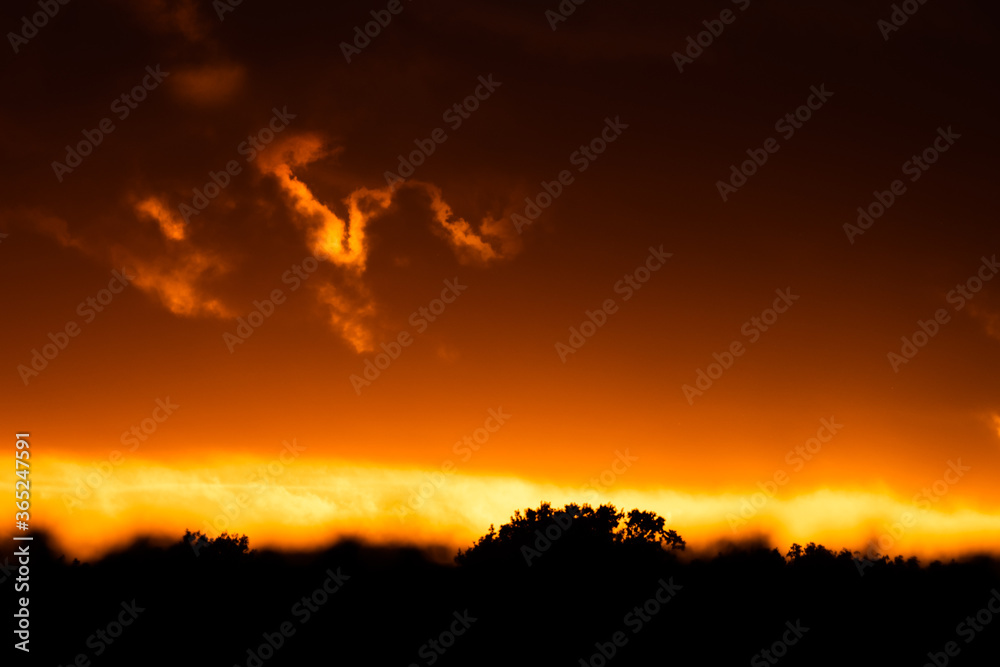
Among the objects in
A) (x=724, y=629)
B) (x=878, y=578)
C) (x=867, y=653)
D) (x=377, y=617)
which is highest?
(x=878, y=578)

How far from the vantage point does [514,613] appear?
53.9m

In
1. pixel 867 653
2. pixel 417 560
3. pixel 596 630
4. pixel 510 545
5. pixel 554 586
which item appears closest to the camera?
pixel 867 653

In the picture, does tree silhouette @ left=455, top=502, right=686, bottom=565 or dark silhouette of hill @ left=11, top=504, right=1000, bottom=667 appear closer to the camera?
dark silhouette of hill @ left=11, top=504, right=1000, bottom=667

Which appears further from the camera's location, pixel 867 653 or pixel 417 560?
pixel 417 560

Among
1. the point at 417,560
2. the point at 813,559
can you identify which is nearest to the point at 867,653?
the point at 813,559

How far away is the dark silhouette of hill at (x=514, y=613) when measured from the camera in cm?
4784

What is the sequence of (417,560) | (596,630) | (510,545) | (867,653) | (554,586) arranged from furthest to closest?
(510,545), (417,560), (554,586), (596,630), (867,653)

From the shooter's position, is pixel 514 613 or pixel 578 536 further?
pixel 578 536

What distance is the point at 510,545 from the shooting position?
81.1 m

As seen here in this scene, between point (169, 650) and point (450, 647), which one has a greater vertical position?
point (450, 647)

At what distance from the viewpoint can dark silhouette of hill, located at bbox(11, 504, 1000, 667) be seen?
47.8m

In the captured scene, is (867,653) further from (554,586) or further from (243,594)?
(243,594)

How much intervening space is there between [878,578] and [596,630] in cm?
2467

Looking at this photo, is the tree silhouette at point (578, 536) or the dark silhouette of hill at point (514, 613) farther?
the tree silhouette at point (578, 536)
